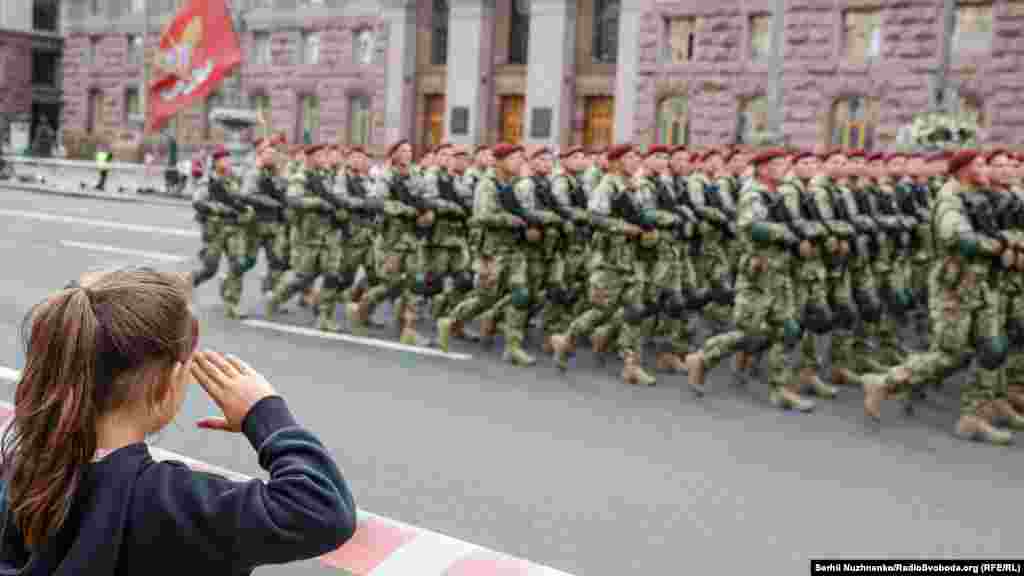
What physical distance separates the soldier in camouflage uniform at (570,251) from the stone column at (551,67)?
25295 millimetres

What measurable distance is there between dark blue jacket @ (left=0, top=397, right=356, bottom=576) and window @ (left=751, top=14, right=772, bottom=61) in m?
30.6

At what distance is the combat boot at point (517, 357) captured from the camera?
35.2 ft

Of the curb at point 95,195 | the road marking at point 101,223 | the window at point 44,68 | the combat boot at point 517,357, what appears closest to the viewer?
the combat boot at point 517,357

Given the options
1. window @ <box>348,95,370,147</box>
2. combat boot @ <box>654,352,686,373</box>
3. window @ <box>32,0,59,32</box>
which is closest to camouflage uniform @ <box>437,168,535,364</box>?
combat boot @ <box>654,352,686,373</box>

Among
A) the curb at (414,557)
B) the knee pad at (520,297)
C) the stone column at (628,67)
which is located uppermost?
the stone column at (628,67)

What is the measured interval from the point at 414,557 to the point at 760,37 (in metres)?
28.6

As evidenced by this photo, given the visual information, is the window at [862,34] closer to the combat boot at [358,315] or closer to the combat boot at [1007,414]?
the combat boot at [358,315]

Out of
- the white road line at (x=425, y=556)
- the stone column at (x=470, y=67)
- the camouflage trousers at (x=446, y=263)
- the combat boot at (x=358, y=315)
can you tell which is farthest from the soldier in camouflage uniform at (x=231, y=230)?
the stone column at (x=470, y=67)

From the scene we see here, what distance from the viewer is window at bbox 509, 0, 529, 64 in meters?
38.8

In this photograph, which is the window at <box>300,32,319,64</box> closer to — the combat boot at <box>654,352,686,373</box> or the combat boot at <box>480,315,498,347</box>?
the combat boot at <box>480,315,498,347</box>

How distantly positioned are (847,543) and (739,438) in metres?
2.31

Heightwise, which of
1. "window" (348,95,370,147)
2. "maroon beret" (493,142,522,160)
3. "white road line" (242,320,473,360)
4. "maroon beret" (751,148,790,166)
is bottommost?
"white road line" (242,320,473,360)

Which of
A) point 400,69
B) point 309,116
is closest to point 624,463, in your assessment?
point 400,69

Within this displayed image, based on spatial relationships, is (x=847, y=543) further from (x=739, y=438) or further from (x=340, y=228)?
(x=340, y=228)
